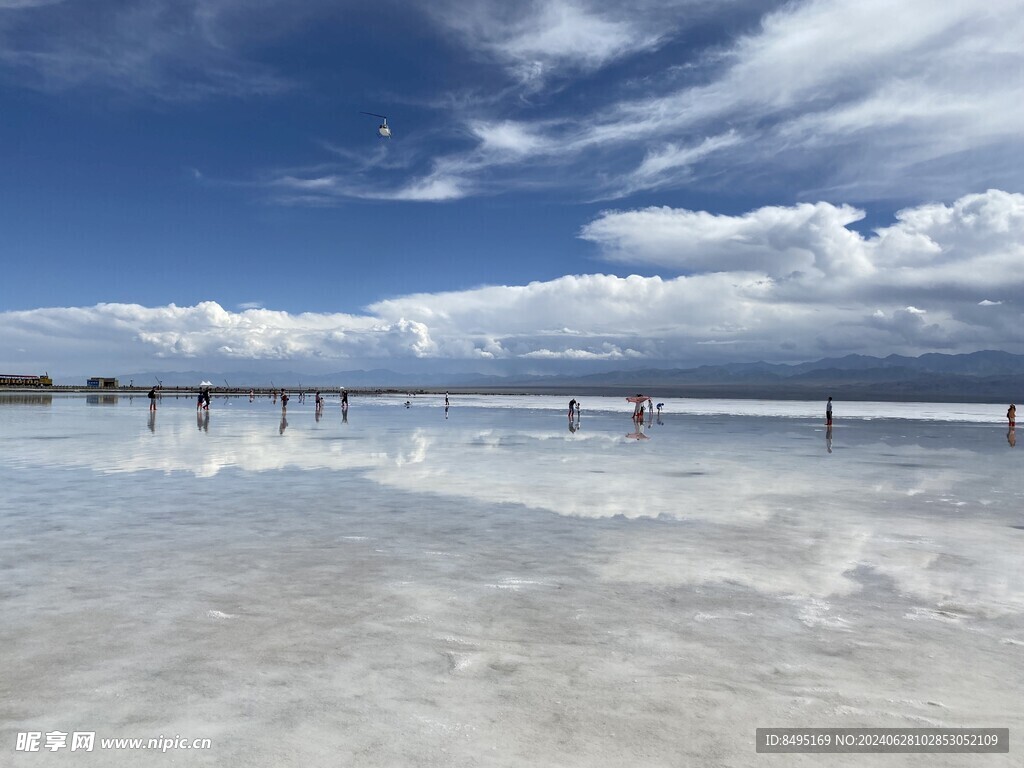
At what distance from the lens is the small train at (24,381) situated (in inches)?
5910

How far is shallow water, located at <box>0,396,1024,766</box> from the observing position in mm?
5105

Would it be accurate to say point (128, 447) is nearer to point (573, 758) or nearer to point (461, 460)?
point (461, 460)

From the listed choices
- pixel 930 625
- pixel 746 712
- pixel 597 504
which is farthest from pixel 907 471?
pixel 746 712

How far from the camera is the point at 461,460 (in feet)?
77.0

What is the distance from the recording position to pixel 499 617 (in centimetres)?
756

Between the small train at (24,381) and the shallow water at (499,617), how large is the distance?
16693cm

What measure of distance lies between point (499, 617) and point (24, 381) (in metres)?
185

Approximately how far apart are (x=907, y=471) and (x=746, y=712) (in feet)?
63.0

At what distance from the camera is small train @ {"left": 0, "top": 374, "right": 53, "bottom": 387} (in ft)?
493

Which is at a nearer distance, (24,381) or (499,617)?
(499,617)

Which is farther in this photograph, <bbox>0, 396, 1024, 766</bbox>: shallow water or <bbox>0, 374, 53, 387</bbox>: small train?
<bbox>0, 374, 53, 387</bbox>: small train

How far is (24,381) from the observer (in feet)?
508

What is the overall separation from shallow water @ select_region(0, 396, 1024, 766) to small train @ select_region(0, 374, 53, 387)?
167m

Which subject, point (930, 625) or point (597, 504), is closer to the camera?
point (930, 625)
